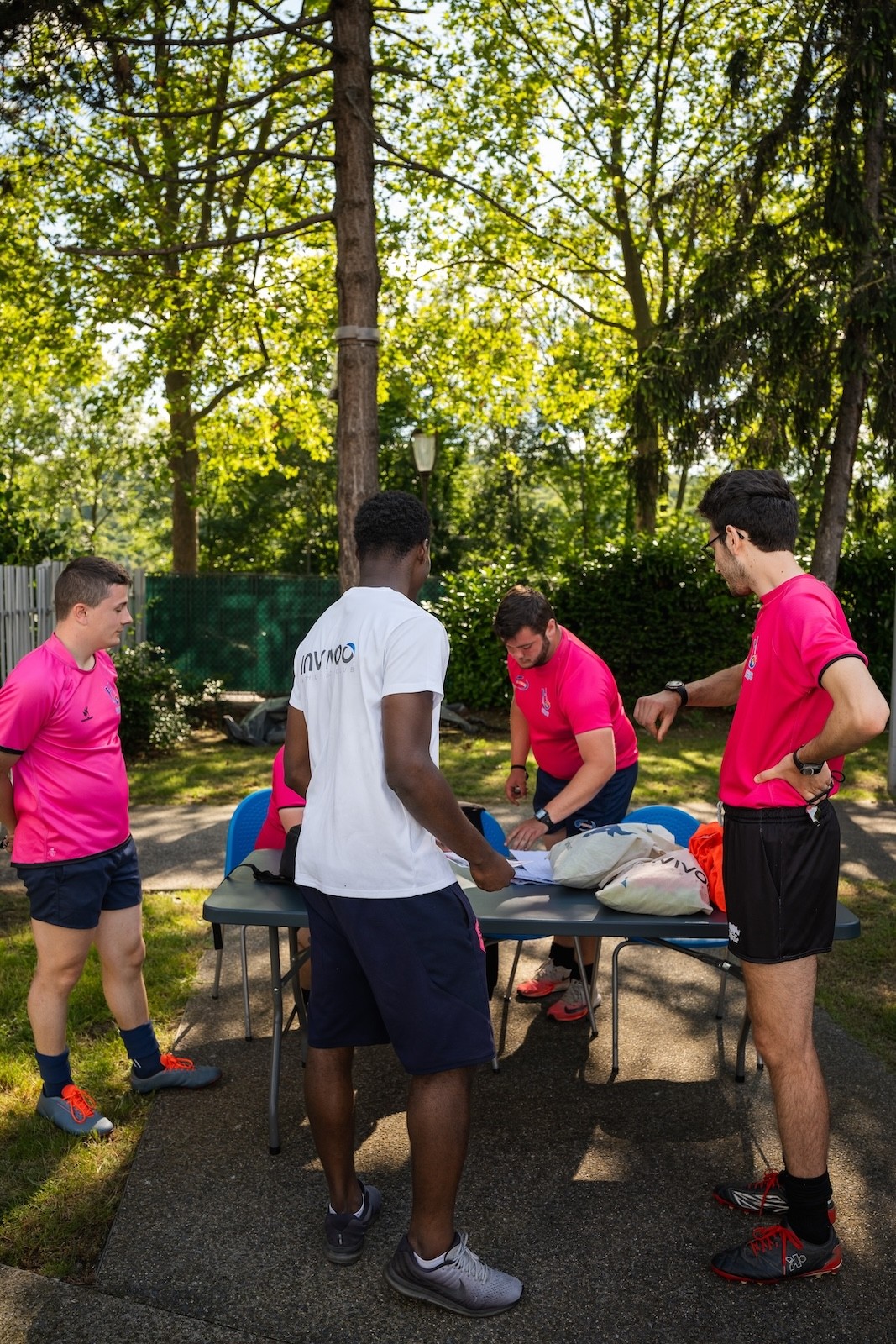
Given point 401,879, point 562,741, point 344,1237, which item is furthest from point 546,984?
point 401,879

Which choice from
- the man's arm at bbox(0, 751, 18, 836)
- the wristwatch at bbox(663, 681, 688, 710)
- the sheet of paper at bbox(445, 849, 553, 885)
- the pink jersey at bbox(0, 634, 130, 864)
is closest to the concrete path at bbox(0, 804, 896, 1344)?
the sheet of paper at bbox(445, 849, 553, 885)

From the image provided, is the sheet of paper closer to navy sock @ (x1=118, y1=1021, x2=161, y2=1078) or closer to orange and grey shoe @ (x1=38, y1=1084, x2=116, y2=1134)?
navy sock @ (x1=118, y1=1021, x2=161, y2=1078)

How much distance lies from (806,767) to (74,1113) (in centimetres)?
265

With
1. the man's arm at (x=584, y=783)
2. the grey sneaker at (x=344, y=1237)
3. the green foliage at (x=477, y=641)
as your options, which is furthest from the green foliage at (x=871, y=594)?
the grey sneaker at (x=344, y=1237)

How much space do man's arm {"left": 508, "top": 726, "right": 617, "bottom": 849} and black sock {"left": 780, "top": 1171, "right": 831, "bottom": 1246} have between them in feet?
5.07

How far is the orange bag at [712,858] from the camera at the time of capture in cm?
357

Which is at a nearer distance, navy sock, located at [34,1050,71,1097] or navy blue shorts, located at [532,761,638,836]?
navy sock, located at [34,1050,71,1097]

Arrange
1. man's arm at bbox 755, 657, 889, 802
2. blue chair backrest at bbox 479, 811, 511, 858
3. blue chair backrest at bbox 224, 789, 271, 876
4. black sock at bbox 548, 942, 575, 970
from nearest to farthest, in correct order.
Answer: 1. man's arm at bbox 755, 657, 889, 802
2. blue chair backrest at bbox 479, 811, 511, 858
3. blue chair backrest at bbox 224, 789, 271, 876
4. black sock at bbox 548, 942, 575, 970

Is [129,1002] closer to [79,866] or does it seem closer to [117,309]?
[79,866]

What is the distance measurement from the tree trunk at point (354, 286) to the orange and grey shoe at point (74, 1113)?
198 inches

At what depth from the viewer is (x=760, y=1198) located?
3.22 meters

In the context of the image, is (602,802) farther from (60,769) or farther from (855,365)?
(855,365)

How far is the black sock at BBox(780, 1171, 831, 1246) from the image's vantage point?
2855 mm

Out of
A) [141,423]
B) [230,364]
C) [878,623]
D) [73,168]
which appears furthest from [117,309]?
[141,423]
